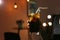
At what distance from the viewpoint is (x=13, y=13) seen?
592 centimetres

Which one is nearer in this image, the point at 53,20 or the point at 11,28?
the point at 53,20


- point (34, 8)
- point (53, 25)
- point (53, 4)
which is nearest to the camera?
point (53, 25)

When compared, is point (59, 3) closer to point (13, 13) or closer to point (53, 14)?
point (53, 14)

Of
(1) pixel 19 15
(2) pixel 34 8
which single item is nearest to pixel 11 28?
(1) pixel 19 15

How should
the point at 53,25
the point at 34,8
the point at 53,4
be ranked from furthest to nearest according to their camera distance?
the point at 34,8
the point at 53,4
the point at 53,25

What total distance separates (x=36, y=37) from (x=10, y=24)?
1.45m

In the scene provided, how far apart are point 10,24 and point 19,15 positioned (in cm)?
41

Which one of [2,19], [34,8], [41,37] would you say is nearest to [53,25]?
[41,37]

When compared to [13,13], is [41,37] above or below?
below

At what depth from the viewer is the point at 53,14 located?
4.95 m

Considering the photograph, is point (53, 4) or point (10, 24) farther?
point (10, 24)

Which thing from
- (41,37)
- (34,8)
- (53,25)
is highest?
(34,8)

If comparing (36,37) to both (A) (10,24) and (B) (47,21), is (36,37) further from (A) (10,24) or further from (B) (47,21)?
(A) (10,24)

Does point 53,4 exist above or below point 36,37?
above
